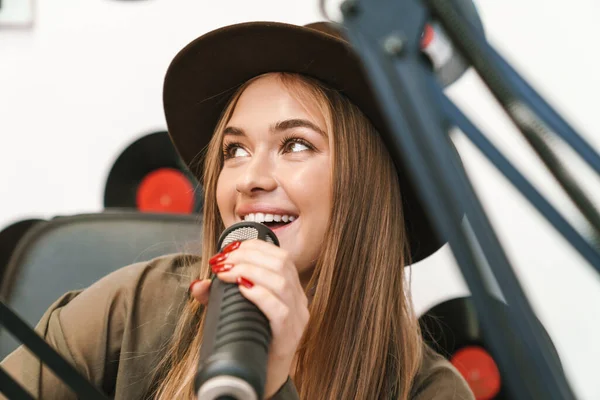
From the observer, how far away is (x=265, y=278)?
48 cm

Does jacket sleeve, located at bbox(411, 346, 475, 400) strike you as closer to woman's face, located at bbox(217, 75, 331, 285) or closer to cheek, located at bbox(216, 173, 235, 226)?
woman's face, located at bbox(217, 75, 331, 285)

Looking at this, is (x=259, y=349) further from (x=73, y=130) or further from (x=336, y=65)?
(x=73, y=130)

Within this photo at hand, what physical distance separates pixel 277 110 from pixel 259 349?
0.53m

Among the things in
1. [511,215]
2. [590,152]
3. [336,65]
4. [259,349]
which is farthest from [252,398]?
[511,215]

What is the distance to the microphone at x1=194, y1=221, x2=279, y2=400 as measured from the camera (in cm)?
34

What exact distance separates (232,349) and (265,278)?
123 mm

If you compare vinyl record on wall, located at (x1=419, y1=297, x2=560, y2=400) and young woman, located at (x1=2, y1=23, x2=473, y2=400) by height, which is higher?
young woman, located at (x1=2, y1=23, x2=473, y2=400)

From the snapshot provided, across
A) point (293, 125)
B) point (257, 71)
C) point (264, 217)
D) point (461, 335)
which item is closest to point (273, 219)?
point (264, 217)

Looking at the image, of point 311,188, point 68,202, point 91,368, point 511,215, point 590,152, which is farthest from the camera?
point 68,202

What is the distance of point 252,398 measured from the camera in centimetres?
34

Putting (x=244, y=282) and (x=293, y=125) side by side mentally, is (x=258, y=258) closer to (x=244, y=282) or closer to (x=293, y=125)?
(x=244, y=282)

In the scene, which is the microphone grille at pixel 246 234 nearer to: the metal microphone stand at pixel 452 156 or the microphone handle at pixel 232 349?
the microphone handle at pixel 232 349

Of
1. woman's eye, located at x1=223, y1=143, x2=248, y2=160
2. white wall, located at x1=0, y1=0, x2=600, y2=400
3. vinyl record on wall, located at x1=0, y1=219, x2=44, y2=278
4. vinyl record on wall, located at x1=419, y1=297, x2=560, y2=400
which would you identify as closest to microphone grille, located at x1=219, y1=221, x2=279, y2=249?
woman's eye, located at x1=223, y1=143, x2=248, y2=160

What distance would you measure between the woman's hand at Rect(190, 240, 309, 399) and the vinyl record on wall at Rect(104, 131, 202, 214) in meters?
1.02
